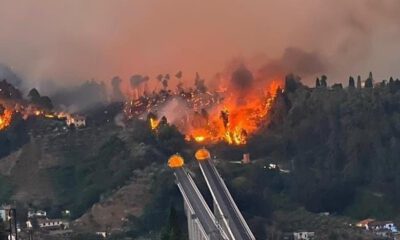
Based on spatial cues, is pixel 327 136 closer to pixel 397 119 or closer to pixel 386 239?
pixel 397 119

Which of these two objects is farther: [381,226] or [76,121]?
[76,121]

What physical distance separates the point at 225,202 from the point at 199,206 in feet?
3.50

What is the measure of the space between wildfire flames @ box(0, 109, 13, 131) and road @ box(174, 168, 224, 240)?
17.5m

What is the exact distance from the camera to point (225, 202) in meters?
57.8

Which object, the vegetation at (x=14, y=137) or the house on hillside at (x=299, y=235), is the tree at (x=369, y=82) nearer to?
the house on hillside at (x=299, y=235)

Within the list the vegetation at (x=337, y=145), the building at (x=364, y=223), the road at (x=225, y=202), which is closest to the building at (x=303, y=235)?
the building at (x=364, y=223)

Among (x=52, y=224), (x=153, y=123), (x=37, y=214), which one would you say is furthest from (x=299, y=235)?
(x=153, y=123)

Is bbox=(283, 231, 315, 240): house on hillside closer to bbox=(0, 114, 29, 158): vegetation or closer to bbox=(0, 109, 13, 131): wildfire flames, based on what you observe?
bbox=(0, 114, 29, 158): vegetation

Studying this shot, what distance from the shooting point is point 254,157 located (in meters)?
69.0

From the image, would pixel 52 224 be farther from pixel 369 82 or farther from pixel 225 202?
pixel 369 82

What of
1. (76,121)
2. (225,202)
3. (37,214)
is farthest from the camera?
(76,121)

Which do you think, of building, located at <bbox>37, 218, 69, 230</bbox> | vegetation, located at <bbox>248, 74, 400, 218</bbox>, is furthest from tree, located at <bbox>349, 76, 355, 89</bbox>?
building, located at <bbox>37, 218, 69, 230</bbox>

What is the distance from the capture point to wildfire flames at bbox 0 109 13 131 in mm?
76375

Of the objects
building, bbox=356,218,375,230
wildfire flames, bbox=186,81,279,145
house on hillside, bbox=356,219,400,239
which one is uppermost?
wildfire flames, bbox=186,81,279,145
